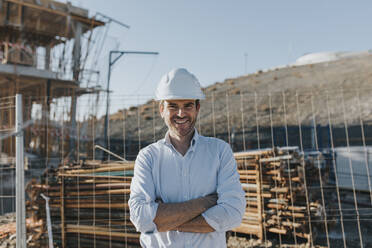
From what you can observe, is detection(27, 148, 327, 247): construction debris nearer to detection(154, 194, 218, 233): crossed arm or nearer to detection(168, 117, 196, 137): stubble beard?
detection(168, 117, 196, 137): stubble beard

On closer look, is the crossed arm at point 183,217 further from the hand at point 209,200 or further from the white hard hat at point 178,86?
the white hard hat at point 178,86

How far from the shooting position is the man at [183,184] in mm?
1995

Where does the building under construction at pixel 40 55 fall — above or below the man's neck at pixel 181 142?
above

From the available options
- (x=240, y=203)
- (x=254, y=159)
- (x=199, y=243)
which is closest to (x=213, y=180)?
(x=240, y=203)

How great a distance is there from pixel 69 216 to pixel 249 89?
32.9 metres

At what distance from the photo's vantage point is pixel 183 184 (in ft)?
6.86

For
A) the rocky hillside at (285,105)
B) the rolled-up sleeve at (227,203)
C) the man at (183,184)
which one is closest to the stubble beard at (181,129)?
the man at (183,184)

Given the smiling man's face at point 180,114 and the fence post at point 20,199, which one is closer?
the smiling man's face at point 180,114

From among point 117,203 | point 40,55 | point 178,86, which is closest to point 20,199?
point 117,203

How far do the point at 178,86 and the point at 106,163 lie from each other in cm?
542

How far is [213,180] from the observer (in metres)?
2.13

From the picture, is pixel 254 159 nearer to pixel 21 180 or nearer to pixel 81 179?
pixel 81 179

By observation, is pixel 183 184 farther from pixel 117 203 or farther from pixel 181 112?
pixel 117 203

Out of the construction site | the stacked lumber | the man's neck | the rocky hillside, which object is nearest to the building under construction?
the construction site
